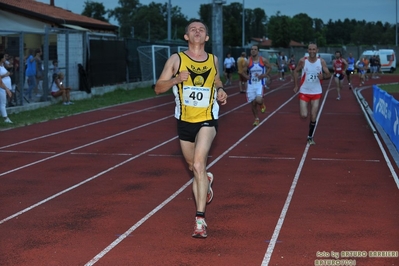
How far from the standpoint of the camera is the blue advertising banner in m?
14.2

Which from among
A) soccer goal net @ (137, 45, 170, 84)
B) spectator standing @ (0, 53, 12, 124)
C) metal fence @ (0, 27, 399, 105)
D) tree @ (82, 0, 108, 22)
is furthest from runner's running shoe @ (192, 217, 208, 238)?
tree @ (82, 0, 108, 22)

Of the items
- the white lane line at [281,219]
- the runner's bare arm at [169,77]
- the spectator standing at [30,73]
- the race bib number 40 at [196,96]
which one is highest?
the spectator standing at [30,73]

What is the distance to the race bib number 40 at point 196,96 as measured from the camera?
7574mm

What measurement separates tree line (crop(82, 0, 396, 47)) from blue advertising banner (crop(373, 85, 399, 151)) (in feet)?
240

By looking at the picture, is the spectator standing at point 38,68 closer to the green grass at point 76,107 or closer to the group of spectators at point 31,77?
the group of spectators at point 31,77

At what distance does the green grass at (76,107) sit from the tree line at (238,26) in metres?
61.6

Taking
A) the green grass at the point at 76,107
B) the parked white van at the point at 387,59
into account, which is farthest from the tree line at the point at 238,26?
the green grass at the point at 76,107

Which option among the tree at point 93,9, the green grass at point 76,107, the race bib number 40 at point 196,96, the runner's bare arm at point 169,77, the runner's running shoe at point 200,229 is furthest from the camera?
the tree at point 93,9

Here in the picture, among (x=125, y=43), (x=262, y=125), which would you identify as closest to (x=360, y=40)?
(x=125, y=43)

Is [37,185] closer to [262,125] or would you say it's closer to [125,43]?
[262,125]

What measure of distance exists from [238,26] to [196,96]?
109635 mm

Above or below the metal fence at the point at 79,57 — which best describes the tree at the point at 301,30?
above

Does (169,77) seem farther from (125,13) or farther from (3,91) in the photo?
(125,13)

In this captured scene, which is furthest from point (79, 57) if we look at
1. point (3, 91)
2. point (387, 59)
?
point (387, 59)
